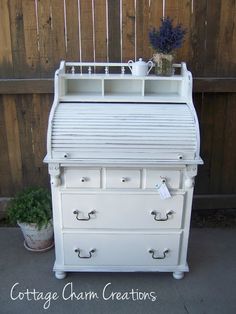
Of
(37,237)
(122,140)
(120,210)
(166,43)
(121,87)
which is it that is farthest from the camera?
(37,237)

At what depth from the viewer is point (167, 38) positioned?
2146mm

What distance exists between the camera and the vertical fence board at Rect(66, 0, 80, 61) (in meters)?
2.51

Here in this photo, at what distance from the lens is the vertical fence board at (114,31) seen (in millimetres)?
2510

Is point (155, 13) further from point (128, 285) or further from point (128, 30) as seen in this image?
point (128, 285)

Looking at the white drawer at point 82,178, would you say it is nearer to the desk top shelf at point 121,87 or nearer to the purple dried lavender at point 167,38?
the desk top shelf at point 121,87

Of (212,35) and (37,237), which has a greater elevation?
(212,35)

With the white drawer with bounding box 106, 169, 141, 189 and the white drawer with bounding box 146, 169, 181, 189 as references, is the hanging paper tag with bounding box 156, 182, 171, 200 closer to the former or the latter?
the white drawer with bounding box 146, 169, 181, 189

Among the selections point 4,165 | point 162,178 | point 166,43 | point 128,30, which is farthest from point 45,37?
point 162,178

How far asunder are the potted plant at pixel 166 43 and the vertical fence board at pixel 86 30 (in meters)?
0.54

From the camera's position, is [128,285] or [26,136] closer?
[128,285]

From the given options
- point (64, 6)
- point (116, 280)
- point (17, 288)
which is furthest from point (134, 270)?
point (64, 6)

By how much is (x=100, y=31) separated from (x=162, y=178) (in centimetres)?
122

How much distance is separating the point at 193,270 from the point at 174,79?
123 cm

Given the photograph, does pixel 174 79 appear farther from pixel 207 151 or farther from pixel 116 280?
pixel 116 280
